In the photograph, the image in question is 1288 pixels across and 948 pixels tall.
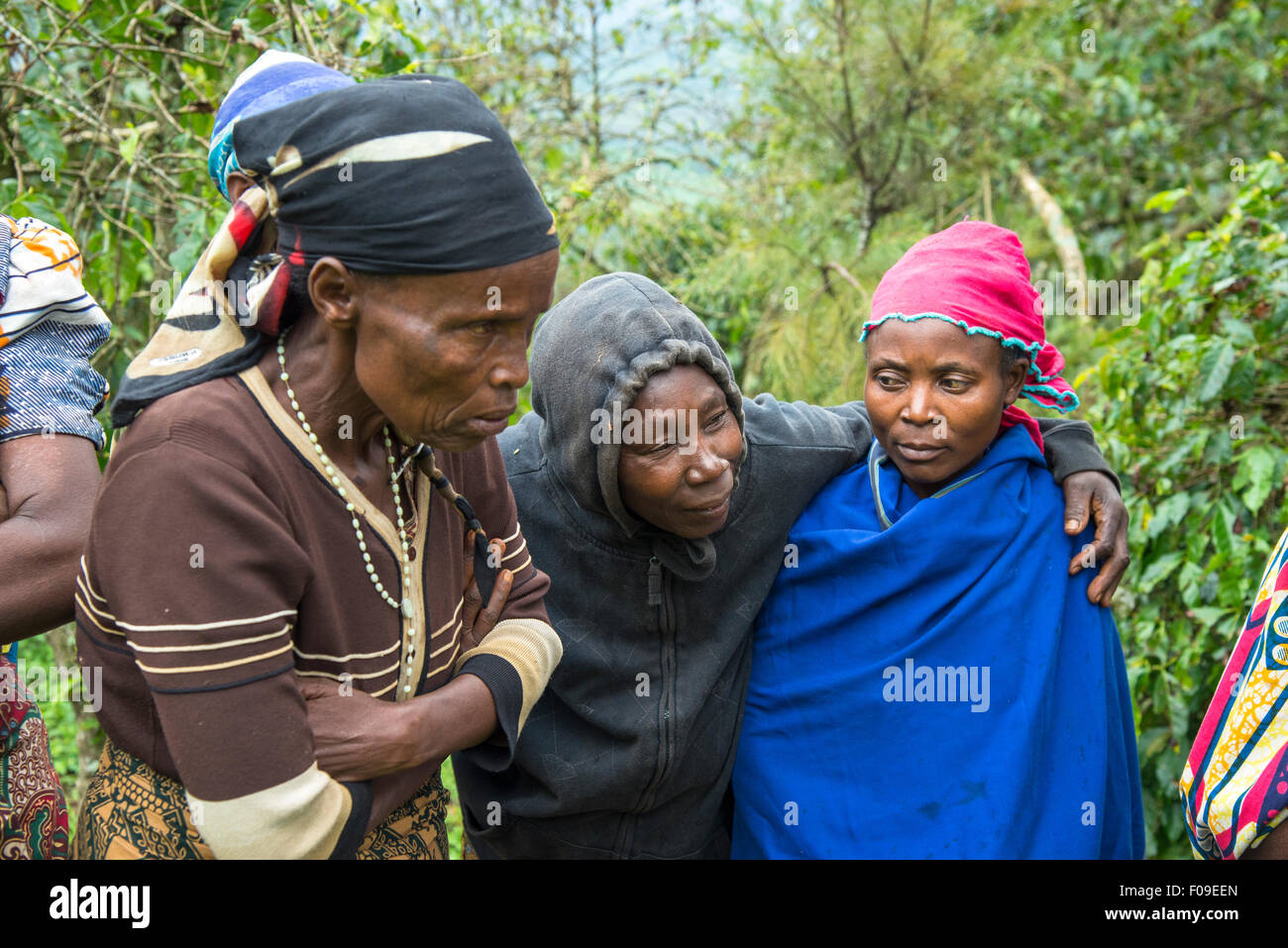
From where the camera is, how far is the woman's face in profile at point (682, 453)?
2.04 metres

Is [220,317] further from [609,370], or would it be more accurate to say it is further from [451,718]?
[609,370]

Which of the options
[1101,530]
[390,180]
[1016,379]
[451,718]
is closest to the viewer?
[390,180]

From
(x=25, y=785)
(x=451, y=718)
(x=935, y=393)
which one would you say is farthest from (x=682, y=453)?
Answer: (x=25, y=785)

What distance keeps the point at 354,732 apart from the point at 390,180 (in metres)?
0.72

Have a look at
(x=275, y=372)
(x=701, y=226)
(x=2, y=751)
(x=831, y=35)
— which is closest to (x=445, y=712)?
(x=275, y=372)

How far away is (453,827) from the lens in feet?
15.6

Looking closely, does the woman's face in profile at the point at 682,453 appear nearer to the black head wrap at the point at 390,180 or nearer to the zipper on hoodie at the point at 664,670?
the zipper on hoodie at the point at 664,670

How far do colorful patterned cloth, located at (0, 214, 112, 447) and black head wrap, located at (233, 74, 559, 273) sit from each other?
1.85ft

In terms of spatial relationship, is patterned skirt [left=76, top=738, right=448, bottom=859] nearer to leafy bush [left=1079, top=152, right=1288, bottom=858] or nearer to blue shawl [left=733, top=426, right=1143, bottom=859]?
blue shawl [left=733, top=426, right=1143, bottom=859]

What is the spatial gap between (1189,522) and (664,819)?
198 cm

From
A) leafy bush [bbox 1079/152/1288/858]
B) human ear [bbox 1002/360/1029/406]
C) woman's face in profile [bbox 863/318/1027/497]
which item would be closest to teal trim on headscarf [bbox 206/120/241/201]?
woman's face in profile [bbox 863/318/1027/497]

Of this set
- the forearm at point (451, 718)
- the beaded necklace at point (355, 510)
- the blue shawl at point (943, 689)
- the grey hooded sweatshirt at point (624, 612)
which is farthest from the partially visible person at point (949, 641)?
the beaded necklace at point (355, 510)

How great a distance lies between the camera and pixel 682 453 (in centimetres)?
205

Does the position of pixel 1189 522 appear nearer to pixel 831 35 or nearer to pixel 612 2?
pixel 831 35
